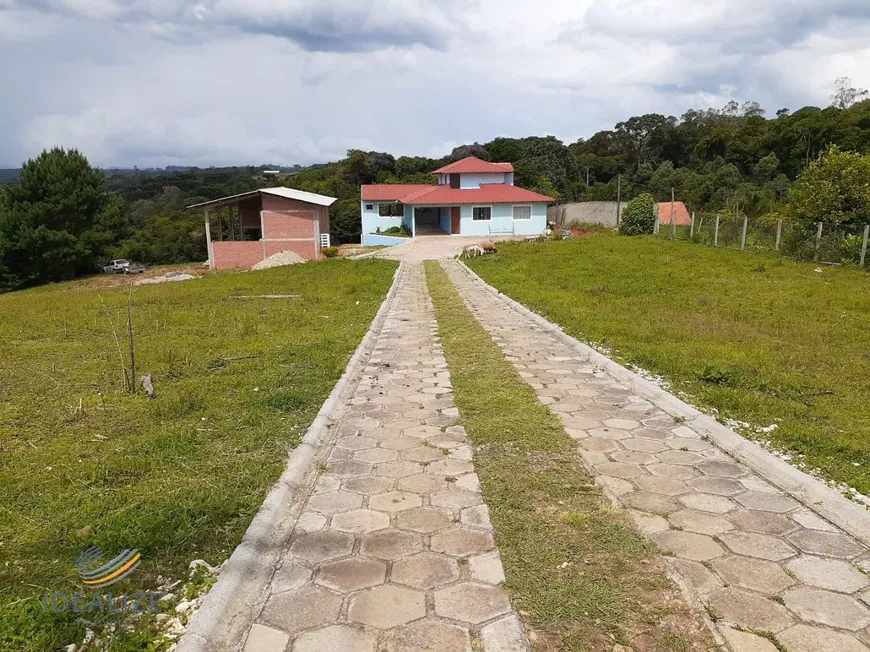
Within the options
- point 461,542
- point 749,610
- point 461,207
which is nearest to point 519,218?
point 461,207

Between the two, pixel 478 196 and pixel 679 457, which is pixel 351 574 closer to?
pixel 679 457

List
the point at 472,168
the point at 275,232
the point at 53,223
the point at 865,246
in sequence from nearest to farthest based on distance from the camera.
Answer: the point at 865,246
the point at 275,232
the point at 53,223
the point at 472,168

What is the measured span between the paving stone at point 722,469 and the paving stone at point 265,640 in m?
2.96

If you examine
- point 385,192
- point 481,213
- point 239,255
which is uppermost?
point 385,192

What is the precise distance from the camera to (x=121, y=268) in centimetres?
4053

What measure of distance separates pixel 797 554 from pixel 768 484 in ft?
2.92

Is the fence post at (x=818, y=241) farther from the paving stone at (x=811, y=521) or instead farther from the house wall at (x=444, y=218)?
the house wall at (x=444, y=218)

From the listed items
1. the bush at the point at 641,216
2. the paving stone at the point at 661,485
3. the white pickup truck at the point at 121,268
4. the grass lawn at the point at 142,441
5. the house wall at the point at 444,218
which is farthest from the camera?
the white pickup truck at the point at 121,268

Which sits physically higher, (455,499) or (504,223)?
(504,223)

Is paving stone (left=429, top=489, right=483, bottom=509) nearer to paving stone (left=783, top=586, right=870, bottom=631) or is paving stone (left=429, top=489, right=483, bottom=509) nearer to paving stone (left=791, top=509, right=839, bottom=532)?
paving stone (left=783, top=586, right=870, bottom=631)

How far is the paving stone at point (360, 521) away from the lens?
3.22 m

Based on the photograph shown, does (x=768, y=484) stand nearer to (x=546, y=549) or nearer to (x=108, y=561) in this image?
(x=546, y=549)

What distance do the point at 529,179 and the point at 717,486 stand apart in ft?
175

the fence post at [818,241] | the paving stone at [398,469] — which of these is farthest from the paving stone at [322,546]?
the fence post at [818,241]
